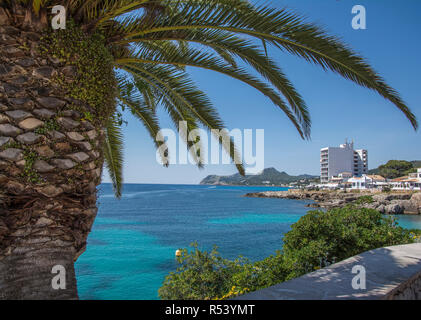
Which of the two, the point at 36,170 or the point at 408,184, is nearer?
the point at 36,170

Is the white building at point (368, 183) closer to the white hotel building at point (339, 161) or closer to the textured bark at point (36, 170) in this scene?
the white hotel building at point (339, 161)

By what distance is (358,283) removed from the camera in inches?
114

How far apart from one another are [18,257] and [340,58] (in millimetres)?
4343

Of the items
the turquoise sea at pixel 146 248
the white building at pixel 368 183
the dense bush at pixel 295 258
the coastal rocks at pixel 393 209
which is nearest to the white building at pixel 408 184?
the white building at pixel 368 183

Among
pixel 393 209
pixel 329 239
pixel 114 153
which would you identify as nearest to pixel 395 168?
pixel 393 209

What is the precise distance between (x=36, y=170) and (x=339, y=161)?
104 m

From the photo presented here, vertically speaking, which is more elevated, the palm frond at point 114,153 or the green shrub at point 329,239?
the palm frond at point 114,153

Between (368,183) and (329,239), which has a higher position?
(329,239)

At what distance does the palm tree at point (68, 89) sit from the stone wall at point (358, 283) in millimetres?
1924

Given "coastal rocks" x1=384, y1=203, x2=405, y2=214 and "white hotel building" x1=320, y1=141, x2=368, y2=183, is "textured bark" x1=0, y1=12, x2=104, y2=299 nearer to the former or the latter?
"coastal rocks" x1=384, y1=203, x2=405, y2=214

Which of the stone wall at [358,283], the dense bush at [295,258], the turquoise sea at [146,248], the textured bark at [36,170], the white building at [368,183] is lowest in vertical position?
the turquoise sea at [146,248]

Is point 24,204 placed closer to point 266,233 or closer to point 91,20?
point 91,20

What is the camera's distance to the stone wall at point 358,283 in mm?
2531

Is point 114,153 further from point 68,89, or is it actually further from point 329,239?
point 329,239
